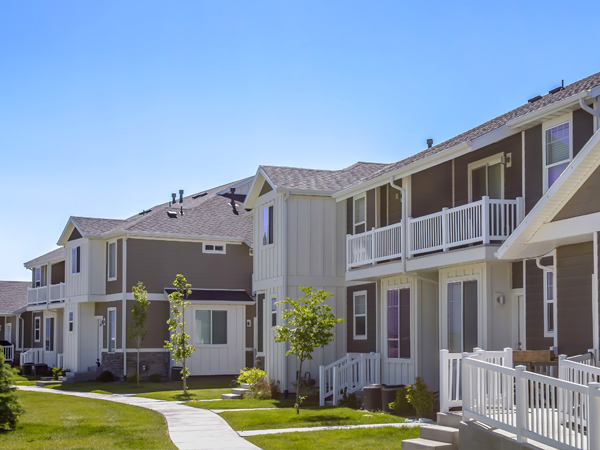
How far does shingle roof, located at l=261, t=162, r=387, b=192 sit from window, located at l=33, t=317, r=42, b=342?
2617 cm

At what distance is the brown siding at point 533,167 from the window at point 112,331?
23.1 meters

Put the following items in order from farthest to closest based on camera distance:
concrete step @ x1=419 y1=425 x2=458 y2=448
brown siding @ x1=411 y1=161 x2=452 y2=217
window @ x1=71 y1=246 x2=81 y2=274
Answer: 1. window @ x1=71 y1=246 x2=81 y2=274
2. brown siding @ x1=411 y1=161 x2=452 y2=217
3. concrete step @ x1=419 y1=425 x2=458 y2=448

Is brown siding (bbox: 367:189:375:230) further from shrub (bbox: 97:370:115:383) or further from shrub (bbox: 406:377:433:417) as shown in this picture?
shrub (bbox: 97:370:115:383)

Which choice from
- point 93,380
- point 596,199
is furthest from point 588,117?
point 93,380

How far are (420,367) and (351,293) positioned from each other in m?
5.57

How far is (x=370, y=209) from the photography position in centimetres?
2483

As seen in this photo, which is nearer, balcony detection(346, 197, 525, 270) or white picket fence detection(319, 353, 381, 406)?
balcony detection(346, 197, 525, 270)

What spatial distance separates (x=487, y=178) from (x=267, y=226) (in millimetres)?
10128

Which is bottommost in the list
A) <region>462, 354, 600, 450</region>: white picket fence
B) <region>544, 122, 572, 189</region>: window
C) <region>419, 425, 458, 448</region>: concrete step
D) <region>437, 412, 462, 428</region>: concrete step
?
<region>419, 425, 458, 448</region>: concrete step

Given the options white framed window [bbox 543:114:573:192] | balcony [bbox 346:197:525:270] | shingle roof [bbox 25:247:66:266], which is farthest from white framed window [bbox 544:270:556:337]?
shingle roof [bbox 25:247:66:266]

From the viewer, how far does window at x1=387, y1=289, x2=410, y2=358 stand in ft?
72.5

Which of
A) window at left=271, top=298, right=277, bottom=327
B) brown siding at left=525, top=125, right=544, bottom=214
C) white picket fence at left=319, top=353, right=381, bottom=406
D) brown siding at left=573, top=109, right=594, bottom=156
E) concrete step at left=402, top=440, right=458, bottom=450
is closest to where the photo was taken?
concrete step at left=402, top=440, right=458, bottom=450

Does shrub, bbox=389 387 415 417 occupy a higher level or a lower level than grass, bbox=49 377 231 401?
higher

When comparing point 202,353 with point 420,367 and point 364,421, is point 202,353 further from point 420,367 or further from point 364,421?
point 364,421
